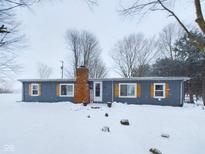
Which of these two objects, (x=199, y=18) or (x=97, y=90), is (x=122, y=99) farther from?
(x=199, y=18)

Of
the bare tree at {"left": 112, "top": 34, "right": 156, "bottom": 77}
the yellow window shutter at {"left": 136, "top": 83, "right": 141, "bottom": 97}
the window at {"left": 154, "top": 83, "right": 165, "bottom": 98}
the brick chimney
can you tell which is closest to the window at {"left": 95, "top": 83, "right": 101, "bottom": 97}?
the brick chimney

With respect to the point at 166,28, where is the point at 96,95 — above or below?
below

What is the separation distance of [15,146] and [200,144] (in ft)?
21.7

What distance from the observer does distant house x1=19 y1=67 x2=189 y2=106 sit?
17.0 metres

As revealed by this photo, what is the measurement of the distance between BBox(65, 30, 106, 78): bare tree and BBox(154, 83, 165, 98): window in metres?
18.3

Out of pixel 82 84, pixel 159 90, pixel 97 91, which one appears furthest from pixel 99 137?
pixel 97 91

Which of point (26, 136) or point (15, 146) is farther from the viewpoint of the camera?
point (26, 136)

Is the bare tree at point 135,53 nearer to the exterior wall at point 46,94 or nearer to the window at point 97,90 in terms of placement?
the window at point 97,90

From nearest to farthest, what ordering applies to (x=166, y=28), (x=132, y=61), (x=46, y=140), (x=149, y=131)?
(x=46, y=140)
(x=149, y=131)
(x=166, y=28)
(x=132, y=61)

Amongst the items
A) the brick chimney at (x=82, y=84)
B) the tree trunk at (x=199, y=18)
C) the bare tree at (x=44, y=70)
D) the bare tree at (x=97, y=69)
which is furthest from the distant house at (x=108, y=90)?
the bare tree at (x=44, y=70)

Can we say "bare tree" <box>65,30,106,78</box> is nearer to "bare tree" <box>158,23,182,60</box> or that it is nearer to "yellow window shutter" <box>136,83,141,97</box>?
"bare tree" <box>158,23,182,60</box>

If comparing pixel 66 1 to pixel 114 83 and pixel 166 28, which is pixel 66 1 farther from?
pixel 166 28

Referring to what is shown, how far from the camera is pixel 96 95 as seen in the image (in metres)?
19.0

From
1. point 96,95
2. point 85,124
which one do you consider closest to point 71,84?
point 96,95
